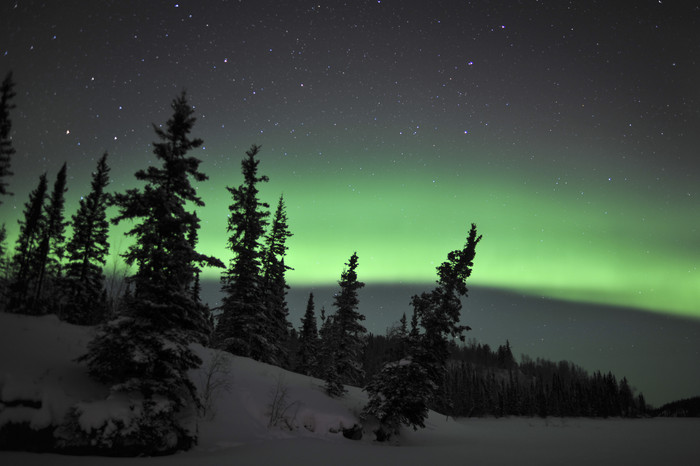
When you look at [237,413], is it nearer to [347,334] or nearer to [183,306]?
[183,306]

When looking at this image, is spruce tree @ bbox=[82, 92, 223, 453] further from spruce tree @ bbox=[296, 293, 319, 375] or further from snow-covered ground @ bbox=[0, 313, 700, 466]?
spruce tree @ bbox=[296, 293, 319, 375]

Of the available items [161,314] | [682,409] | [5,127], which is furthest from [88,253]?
[682,409]

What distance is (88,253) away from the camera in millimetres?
33750

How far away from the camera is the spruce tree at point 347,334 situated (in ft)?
83.5

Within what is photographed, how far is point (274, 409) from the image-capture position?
57.6 feet

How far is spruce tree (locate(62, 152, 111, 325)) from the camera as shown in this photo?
106 ft

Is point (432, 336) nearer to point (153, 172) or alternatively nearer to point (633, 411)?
point (153, 172)

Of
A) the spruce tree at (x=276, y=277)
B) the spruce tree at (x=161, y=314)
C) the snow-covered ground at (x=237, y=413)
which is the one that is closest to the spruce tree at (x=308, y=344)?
the spruce tree at (x=276, y=277)

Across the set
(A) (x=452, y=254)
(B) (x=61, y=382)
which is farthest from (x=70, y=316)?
(A) (x=452, y=254)

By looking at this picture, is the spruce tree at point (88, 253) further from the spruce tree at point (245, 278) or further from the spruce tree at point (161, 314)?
the spruce tree at point (161, 314)

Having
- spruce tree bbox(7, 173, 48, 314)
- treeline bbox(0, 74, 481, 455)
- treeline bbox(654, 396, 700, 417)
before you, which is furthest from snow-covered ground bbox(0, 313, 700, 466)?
treeline bbox(654, 396, 700, 417)

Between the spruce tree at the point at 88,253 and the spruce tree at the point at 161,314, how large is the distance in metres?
23.9

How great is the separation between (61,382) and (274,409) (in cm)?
912

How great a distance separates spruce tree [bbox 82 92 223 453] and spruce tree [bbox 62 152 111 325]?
23928 millimetres
